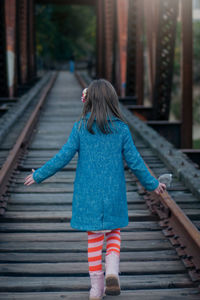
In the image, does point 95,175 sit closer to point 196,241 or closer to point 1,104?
point 196,241

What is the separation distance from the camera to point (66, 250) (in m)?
3.76

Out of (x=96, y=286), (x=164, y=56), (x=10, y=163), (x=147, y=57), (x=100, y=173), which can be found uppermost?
(x=147, y=57)

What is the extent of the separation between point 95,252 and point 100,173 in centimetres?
48

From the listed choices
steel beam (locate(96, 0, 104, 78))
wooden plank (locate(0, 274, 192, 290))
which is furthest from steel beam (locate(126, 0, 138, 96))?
wooden plank (locate(0, 274, 192, 290))

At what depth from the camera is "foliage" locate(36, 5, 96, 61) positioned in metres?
59.6

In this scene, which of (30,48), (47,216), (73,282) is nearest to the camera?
(73,282)

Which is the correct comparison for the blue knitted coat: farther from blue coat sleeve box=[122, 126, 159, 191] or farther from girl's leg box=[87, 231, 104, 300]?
girl's leg box=[87, 231, 104, 300]

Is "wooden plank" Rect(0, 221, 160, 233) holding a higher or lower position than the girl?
lower

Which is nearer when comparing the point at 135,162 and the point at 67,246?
the point at 135,162

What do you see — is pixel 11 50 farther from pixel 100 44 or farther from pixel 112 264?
pixel 100 44

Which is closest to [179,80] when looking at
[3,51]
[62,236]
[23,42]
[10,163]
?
[23,42]

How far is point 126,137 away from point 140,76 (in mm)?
10624

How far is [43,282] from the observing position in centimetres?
318

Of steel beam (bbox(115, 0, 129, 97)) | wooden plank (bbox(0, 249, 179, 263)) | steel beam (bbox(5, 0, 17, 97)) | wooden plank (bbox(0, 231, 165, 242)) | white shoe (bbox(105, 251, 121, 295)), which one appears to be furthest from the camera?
steel beam (bbox(115, 0, 129, 97))
